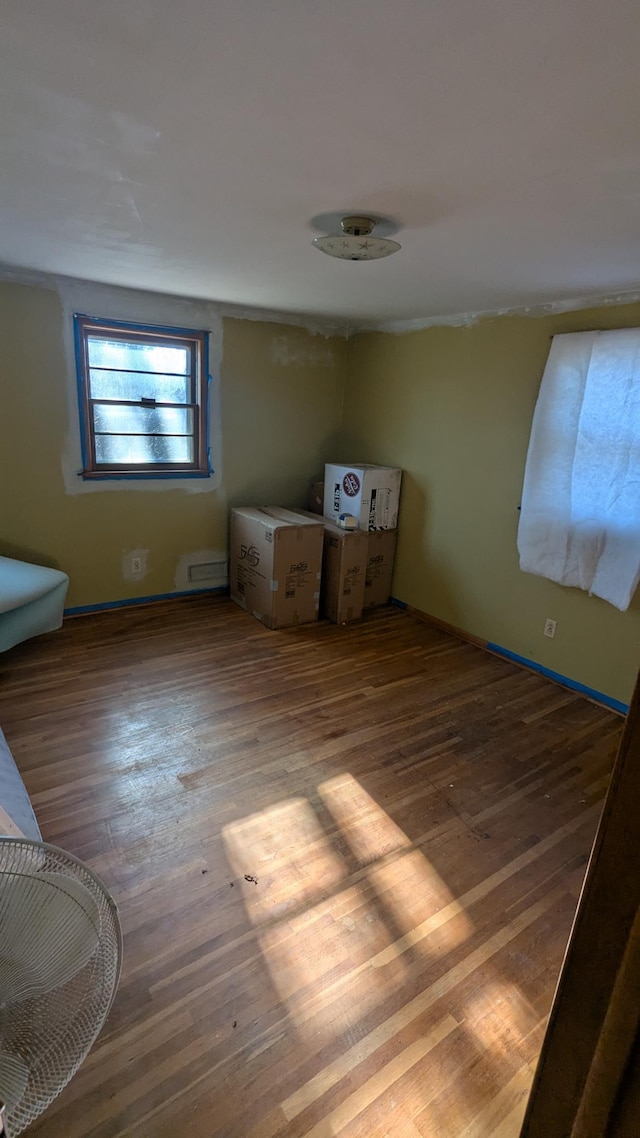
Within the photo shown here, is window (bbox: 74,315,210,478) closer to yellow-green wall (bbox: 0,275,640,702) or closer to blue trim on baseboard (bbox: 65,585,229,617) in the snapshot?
yellow-green wall (bbox: 0,275,640,702)

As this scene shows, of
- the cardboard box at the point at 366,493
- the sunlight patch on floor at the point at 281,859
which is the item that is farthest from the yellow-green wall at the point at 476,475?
the sunlight patch on floor at the point at 281,859

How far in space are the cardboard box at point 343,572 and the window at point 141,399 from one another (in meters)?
0.99

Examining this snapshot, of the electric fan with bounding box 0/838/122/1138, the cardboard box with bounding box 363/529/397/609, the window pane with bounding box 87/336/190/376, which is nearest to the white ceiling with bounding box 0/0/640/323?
the window pane with bounding box 87/336/190/376

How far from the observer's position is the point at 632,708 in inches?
18.0

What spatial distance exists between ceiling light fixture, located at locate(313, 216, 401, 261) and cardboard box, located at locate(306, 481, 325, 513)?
2.30 m

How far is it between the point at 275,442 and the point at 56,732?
2.62m

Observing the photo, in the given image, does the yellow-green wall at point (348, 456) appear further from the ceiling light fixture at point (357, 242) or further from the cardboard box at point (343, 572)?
the ceiling light fixture at point (357, 242)

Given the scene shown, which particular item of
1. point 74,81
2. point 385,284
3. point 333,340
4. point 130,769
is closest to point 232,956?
point 130,769

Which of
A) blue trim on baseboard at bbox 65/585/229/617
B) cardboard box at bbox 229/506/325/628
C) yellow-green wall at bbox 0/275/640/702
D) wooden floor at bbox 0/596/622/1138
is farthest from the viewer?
blue trim on baseboard at bbox 65/585/229/617

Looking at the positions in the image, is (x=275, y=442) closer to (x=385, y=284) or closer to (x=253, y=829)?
(x=385, y=284)

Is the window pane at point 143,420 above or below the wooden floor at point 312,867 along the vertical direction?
above

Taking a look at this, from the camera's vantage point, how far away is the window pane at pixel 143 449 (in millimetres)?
3518

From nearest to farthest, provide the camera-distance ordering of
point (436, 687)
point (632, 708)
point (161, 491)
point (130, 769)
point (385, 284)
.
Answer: point (632, 708)
point (130, 769)
point (385, 284)
point (436, 687)
point (161, 491)

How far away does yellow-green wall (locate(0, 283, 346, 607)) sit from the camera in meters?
3.13
